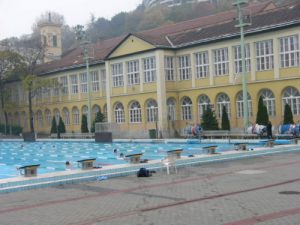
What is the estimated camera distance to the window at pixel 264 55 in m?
39.1

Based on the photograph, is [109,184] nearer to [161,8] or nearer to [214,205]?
[214,205]

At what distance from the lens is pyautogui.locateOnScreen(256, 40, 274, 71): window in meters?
39.1

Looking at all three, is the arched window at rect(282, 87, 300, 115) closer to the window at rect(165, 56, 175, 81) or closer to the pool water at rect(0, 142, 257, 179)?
the pool water at rect(0, 142, 257, 179)

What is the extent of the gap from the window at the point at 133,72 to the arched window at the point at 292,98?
14285 millimetres

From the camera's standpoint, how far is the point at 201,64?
144ft

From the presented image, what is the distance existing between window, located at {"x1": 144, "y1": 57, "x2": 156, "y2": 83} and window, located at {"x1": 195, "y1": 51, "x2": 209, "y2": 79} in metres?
3.82

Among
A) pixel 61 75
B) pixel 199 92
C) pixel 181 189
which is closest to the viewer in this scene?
pixel 181 189

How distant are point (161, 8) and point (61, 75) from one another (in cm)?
3722

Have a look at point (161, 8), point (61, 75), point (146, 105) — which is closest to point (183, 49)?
point (146, 105)

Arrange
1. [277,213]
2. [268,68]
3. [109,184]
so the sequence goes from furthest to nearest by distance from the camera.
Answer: [268,68]
[109,184]
[277,213]

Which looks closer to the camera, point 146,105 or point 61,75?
point 146,105

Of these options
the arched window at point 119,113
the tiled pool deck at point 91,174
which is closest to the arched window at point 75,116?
the arched window at point 119,113

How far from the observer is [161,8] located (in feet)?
297

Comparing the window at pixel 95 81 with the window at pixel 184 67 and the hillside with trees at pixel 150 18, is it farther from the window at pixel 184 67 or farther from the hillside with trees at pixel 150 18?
the hillside with trees at pixel 150 18
